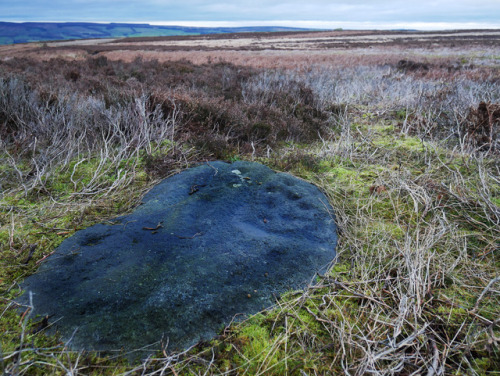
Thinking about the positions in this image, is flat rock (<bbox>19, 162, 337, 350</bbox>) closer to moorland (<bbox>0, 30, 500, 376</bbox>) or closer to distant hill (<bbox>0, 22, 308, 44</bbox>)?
moorland (<bbox>0, 30, 500, 376</bbox>)

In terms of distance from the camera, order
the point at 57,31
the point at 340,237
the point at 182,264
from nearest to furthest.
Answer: the point at 182,264
the point at 340,237
the point at 57,31

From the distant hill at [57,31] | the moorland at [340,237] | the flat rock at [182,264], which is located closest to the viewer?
the moorland at [340,237]

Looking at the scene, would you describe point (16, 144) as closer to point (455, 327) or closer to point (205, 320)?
point (205, 320)

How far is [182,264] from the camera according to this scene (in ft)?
7.29

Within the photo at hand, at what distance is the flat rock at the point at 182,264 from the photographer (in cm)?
182

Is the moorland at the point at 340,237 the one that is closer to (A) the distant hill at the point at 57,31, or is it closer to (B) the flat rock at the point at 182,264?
(B) the flat rock at the point at 182,264

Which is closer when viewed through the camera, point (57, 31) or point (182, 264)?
point (182, 264)

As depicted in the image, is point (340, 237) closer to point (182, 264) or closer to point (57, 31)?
point (182, 264)

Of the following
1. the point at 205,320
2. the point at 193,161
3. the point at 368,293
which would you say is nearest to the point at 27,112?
the point at 193,161

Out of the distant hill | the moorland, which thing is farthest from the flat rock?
the distant hill

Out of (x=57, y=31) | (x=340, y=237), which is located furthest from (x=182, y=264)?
(x=57, y=31)

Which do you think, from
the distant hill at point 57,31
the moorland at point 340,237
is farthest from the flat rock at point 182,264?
the distant hill at point 57,31

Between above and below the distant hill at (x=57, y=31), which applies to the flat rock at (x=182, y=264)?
below

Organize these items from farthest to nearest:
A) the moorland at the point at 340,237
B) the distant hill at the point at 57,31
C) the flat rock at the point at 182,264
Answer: the distant hill at the point at 57,31, the flat rock at the point at 182,264, the moorland at the point at 340,237
